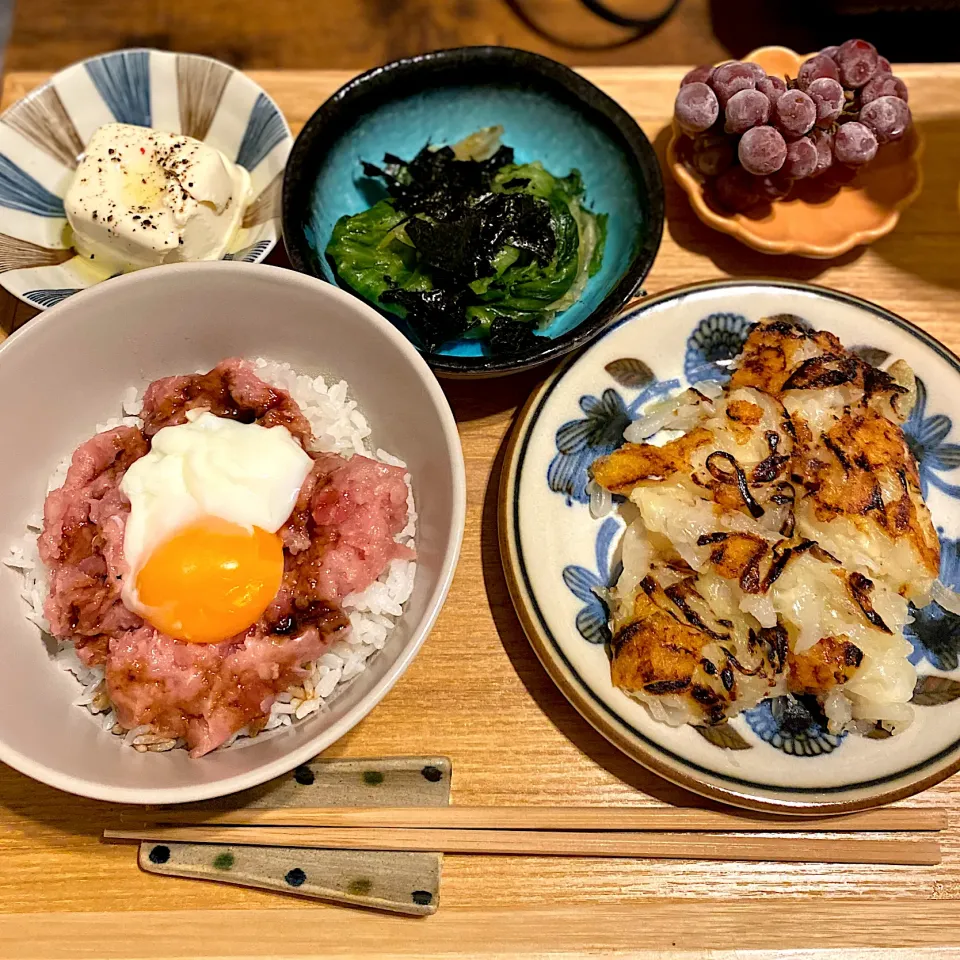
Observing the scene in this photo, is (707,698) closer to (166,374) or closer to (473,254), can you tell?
(473,254)

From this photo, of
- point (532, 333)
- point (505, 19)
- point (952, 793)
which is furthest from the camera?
point (505, 19)


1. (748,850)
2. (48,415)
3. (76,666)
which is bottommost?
(748,850)

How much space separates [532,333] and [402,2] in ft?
7.19

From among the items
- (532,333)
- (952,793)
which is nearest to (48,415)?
(532,333)

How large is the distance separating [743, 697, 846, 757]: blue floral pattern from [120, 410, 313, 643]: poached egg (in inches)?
45.9

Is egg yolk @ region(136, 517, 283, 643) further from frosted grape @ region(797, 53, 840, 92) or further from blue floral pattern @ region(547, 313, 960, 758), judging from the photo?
frosted grape @ region(797, 53, 840, 92)

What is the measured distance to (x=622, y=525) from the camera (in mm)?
2064

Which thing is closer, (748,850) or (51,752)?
(51,752)

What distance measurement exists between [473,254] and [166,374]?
88 cm

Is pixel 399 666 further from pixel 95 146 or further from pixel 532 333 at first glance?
pixel 95 146

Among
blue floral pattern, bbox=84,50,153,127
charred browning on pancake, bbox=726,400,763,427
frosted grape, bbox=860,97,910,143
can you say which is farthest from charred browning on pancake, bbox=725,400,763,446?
blue floral pattern, bbox=84,50,153,127

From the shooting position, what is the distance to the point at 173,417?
1.81 meters

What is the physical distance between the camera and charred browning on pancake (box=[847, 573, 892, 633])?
179 cm

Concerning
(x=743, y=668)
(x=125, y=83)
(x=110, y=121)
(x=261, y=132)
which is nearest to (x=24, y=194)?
(x=110, y=121)
